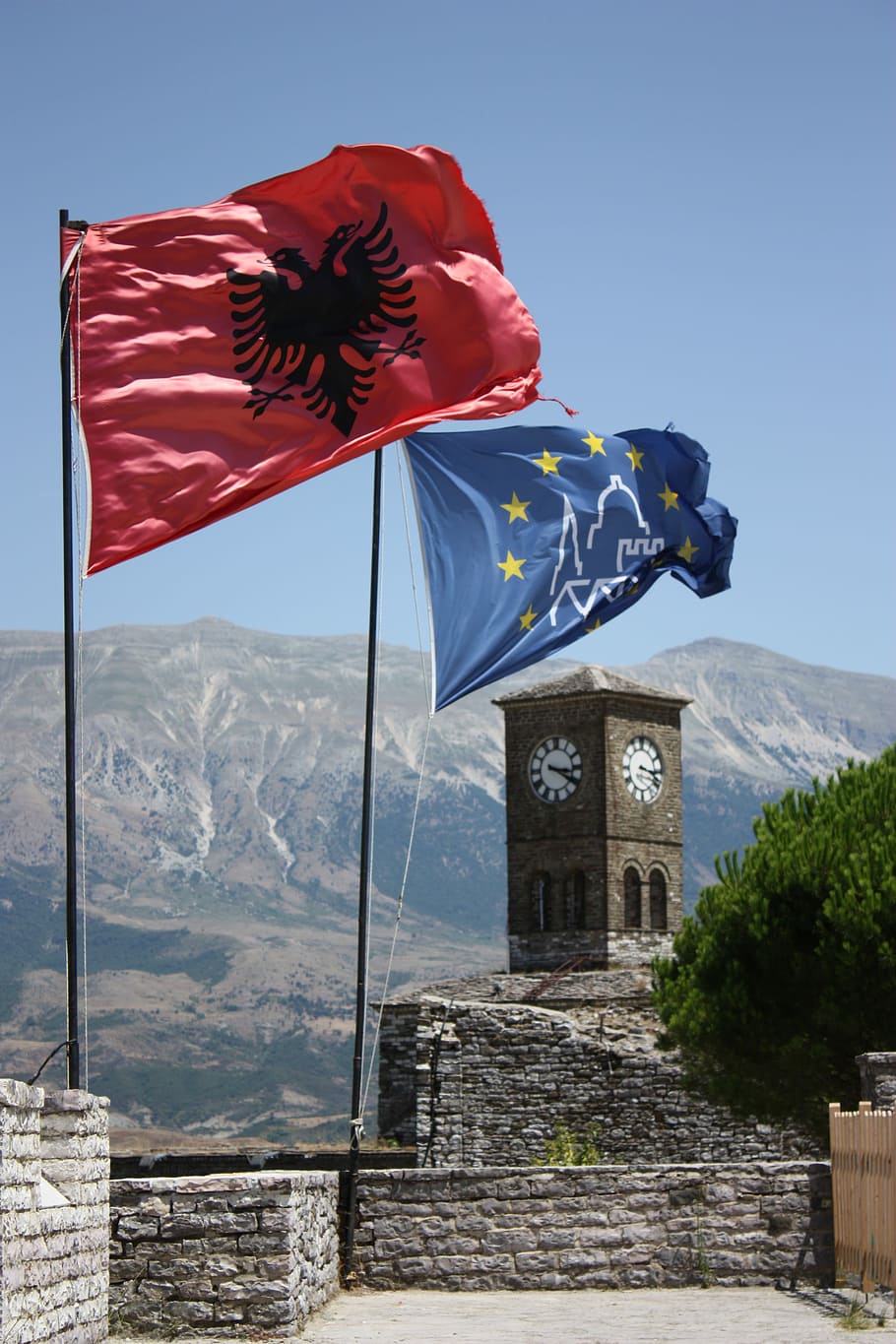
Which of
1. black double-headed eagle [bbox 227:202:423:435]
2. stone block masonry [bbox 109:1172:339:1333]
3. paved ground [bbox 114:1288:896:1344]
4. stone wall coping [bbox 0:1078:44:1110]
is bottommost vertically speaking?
paved ground [bbox 114:1288:896:1344]

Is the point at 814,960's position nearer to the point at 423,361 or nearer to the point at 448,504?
the point at 448,504

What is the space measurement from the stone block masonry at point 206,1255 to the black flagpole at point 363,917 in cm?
189

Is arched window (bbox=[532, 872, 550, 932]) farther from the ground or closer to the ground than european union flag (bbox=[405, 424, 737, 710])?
closer to the ground

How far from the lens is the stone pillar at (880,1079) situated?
51.1 feet

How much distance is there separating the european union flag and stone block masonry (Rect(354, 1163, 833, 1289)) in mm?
3980

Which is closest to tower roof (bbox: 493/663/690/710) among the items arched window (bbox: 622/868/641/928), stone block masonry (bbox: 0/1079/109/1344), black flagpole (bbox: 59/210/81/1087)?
arched window (bbox: 622/868/641/928)

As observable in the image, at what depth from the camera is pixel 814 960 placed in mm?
26859

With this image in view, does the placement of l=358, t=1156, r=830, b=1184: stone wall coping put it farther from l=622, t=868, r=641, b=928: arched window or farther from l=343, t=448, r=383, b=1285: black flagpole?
l=622, t=868, r=641, b=928: arched window

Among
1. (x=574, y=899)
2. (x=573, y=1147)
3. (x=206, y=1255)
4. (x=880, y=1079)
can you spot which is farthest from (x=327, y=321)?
(x=574, y=899)

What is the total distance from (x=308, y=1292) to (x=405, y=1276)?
1906mm

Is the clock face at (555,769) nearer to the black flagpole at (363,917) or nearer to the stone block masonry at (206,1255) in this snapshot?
the black flagpole at (363,917)

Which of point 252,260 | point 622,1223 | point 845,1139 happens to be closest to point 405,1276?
point 622,1223

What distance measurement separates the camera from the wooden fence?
1371cm

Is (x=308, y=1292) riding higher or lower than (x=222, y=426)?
lower
